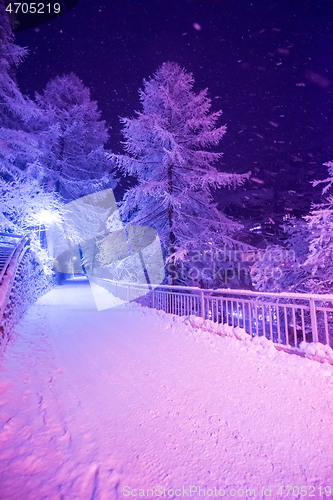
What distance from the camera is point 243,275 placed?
527 inches

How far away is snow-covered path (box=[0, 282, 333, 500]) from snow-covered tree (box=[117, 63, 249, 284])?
7180 millimetres

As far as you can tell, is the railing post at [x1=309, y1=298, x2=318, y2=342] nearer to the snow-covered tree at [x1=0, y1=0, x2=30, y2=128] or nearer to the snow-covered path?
the snow-covered path

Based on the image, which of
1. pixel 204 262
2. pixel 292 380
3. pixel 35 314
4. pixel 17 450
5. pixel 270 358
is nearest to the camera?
pixel 17 450

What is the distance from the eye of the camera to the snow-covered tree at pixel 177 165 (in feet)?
36.9

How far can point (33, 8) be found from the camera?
1363 centimetres

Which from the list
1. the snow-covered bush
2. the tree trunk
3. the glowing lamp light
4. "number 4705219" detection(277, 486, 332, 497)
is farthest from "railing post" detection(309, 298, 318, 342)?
the glowing lamp light

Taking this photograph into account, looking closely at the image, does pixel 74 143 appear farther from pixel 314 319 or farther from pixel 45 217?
pixel 314 319

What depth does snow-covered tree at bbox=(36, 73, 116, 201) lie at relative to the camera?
64.5ft

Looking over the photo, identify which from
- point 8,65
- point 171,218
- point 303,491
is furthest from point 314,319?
point 8,65

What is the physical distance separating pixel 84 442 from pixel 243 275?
40.1ft

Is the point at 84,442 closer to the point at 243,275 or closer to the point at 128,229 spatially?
the point at 128,229

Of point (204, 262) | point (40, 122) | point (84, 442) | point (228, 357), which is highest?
point (40, 122)

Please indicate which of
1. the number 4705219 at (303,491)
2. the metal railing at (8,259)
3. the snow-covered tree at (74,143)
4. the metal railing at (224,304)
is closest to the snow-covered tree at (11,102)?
the metal railing at (8,259)

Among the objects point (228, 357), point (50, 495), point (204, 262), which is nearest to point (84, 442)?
point (50, 495)
